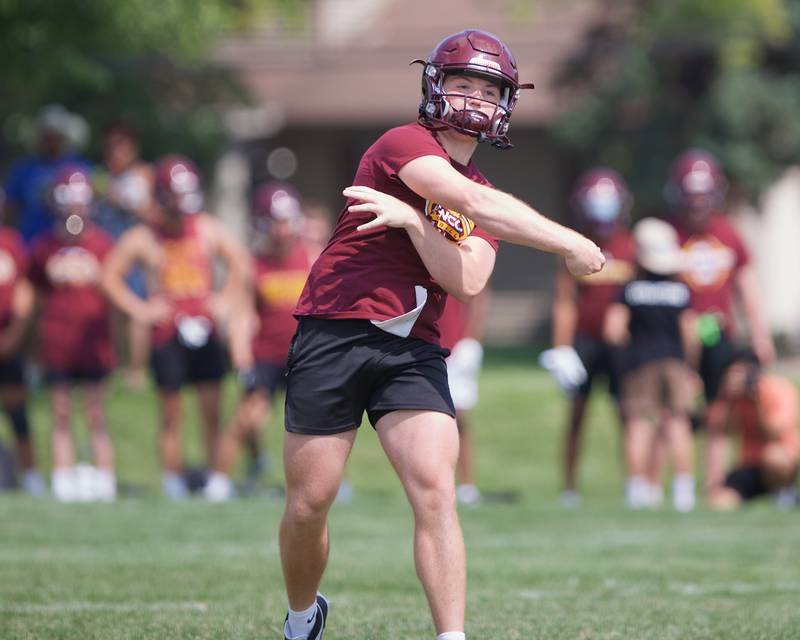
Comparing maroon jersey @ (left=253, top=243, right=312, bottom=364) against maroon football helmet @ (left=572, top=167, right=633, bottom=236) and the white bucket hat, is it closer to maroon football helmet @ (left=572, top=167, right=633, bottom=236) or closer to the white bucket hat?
maroon football helmet @ (left=572, top=167, right=633, bottom=236)

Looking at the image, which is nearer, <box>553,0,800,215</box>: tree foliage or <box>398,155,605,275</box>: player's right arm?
<box>398,155,605,275</box>: player's right arm

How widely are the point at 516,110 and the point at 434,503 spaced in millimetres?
23074

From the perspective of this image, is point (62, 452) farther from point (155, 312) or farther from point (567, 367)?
point (567, 367)

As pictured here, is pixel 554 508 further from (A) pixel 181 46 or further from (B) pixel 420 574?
(A) pixel 181 46

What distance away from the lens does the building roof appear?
2756cm

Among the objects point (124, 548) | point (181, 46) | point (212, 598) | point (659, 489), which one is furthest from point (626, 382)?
point (181, 46)

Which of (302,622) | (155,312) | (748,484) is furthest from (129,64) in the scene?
(302,622)

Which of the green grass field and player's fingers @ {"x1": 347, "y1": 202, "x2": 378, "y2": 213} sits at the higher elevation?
player's fingers @ {"x1": 347, "y1": 202, "x2": 378, "y2": 213}

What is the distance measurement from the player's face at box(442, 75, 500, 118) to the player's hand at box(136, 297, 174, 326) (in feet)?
21.7

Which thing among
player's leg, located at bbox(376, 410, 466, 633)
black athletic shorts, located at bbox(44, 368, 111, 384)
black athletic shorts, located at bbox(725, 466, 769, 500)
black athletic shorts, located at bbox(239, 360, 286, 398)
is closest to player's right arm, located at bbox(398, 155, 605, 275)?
player's leg, located at bbox(376, 410, 466, 633)

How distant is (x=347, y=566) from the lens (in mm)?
7367

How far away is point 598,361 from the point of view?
1170 cm

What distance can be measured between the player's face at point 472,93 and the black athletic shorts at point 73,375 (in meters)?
7.30

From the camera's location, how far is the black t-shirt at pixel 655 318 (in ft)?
35.8
